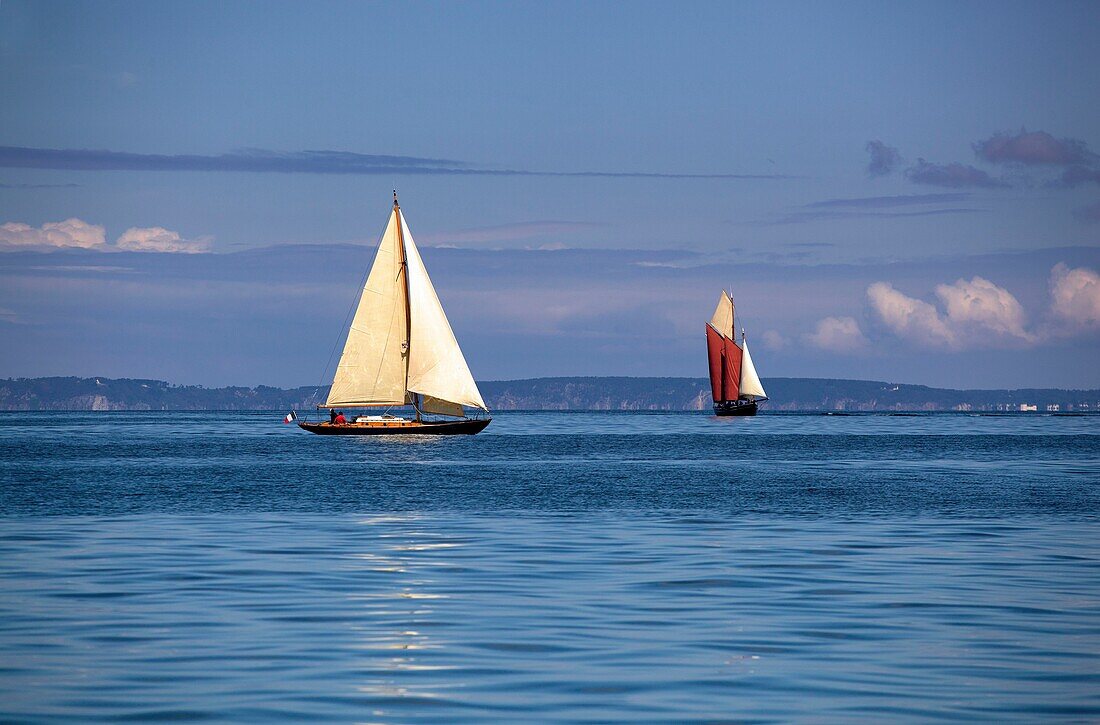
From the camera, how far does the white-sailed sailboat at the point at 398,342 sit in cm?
11050

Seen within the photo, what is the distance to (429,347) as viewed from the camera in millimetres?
110812

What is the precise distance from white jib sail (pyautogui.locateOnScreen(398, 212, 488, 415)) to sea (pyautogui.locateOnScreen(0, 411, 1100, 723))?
2072 inches

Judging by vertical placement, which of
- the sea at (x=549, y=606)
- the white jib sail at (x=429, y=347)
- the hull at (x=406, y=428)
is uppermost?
the white jib sail at (x=429, y=347)

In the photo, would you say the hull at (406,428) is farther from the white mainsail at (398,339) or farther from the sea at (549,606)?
the sea at (549,606)

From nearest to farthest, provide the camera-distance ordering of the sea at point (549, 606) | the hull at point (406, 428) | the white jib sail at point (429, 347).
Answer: the sea at point (549, 606) < the white jib sail at point (429, 347) < the hull at point (406, 428)

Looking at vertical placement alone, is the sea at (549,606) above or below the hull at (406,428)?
below

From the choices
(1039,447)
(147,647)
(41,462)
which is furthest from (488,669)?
(1039,447)

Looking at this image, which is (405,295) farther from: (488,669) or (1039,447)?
(488,669)

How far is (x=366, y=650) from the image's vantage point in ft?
68.0

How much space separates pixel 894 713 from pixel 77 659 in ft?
35.3

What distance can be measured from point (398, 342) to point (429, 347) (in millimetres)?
2497

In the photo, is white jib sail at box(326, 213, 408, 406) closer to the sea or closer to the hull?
the hull

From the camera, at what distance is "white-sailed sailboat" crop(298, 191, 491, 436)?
11050 centimetres

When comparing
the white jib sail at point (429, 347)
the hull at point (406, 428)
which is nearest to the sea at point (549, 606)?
the white jib sail at point (429, 347)
